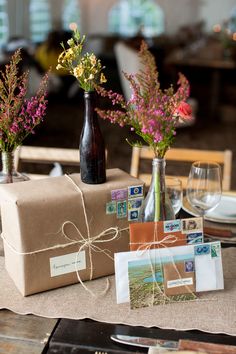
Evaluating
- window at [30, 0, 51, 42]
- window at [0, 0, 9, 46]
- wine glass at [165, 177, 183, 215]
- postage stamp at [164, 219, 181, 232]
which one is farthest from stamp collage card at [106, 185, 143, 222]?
window at [30, 0, 51, 42]

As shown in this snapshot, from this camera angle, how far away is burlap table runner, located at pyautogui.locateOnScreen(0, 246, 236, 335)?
898 mm

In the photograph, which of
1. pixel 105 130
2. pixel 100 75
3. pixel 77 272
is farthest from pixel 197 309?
pixel 105 130

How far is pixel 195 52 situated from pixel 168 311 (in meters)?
6.00

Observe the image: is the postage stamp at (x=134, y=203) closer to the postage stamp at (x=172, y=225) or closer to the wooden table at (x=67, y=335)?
the postage stamp at (x=172, y=225)

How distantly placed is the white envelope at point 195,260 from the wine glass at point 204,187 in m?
0.27

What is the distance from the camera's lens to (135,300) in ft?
3.09

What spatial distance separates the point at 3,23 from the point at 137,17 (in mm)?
2186

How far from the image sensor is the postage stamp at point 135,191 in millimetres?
1035

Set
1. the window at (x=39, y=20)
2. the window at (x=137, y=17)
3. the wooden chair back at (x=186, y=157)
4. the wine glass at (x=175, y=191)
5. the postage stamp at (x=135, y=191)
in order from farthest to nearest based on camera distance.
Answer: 1. the window at (x=137, y=17)
2. the window at (x=39, y=20)
3. the wooden chair back at (x=186, y=157)
4. the wine glass at (x=175, y=191)
5. the postage stamp at (x=135, y=191)

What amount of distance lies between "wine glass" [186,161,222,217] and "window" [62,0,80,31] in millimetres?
6808

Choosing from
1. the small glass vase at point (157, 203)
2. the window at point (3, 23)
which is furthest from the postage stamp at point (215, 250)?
the window at point (3, 23)

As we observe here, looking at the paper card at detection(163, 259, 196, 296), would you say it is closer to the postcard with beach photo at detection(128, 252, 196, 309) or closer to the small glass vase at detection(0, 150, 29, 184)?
the postcard with beach photo at detection(128, 252, 196, 309)

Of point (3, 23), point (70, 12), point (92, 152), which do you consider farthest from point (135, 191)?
point (70, 12)

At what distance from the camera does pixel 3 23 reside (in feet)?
21.8
